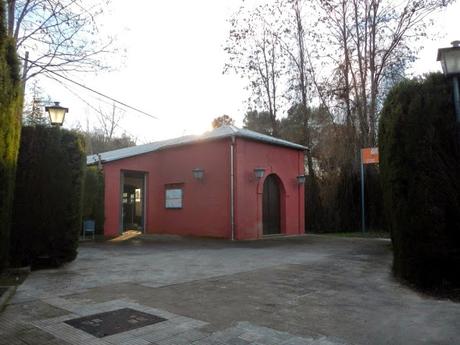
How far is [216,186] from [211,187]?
289 mm

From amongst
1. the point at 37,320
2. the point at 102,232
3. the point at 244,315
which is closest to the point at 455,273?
the point at 244,315

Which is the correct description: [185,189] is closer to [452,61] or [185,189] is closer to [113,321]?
[452,61]

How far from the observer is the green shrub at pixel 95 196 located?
16688 mm

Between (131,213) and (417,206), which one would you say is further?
(131,213)

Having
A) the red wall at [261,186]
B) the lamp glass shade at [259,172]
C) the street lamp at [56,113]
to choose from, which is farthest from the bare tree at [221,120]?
the street lamp at [56,113]

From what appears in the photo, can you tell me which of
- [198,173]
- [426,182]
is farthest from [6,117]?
[198,173]

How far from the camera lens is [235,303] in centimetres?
562

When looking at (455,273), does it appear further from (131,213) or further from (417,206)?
(131,213)

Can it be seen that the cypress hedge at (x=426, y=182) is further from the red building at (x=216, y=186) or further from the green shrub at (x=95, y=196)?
the green shrub at (x=95, y=196)

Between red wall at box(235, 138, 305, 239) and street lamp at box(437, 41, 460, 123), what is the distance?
31.8 ft

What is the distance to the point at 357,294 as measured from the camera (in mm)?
6234

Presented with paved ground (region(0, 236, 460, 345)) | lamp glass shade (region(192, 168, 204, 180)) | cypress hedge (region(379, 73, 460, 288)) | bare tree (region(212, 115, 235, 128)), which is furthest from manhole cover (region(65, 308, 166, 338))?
bare tree (region(212, 115, 235, 128))

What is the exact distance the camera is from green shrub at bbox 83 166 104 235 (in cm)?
1669

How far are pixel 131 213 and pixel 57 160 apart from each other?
13515mm
